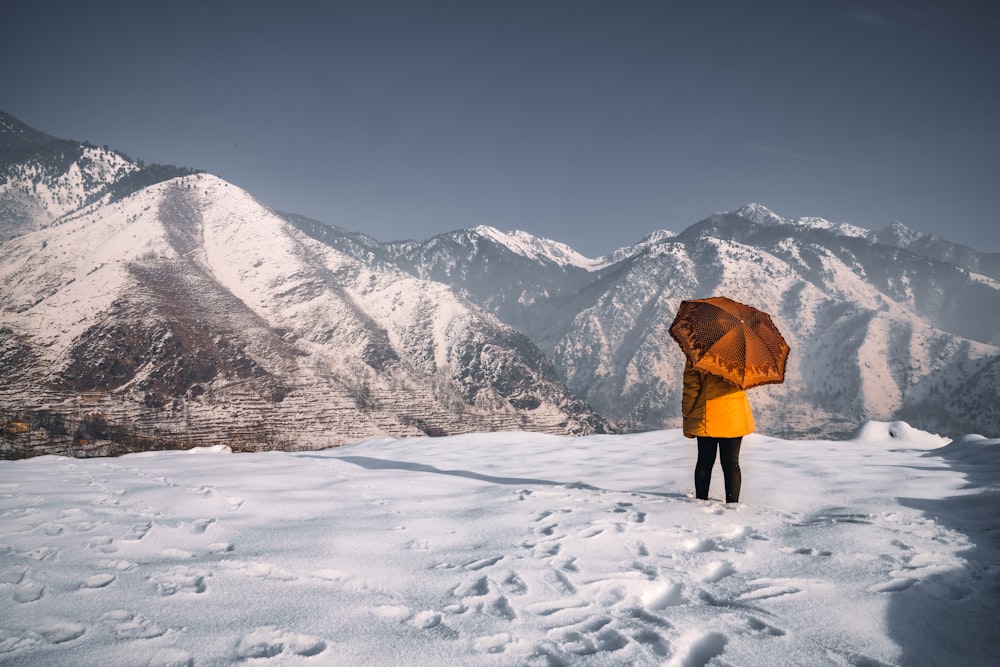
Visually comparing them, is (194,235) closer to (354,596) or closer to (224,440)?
(224,440)

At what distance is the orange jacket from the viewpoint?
606 cm

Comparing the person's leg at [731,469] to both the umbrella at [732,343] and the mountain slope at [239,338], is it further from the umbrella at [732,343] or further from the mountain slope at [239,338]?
the mountain slope at [239,338]

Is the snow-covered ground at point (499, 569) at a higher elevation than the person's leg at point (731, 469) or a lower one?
lower

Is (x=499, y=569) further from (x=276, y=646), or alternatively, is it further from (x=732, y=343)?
(x=732, y=343)

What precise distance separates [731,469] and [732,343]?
5.40ft

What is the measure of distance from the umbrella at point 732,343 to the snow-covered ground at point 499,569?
5.57ft

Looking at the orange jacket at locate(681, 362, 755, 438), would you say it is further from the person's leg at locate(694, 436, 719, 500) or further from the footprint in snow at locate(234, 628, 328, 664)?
the footprint in snow at locate(234, 628, 328, 664)

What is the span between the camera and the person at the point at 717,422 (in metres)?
6.07

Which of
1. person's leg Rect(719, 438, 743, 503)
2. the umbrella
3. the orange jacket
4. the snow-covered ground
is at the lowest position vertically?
the snow-covered ground

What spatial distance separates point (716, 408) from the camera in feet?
20.0

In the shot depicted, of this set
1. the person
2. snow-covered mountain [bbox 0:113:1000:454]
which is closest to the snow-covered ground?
the person

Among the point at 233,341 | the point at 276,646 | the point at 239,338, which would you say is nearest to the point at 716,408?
the point at 276,646

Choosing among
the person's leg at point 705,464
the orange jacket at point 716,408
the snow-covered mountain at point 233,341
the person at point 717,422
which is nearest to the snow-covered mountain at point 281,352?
the snow-covered mountain at point 233,341

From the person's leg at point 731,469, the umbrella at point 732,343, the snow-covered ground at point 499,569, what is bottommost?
the snow-covered ground at point 499,569
